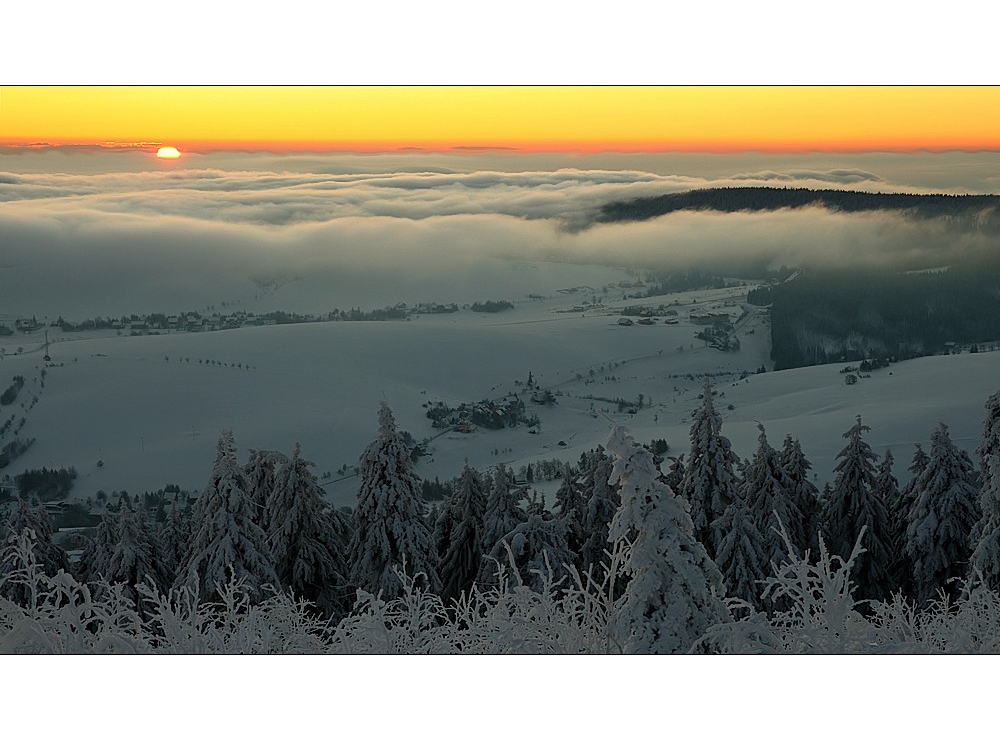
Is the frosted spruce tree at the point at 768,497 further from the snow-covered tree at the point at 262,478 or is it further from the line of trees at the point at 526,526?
the snow-covered tree at the point at 262,478

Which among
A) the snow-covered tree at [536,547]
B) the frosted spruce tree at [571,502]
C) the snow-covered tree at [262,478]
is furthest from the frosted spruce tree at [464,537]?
the snow-covered tree at [262,478]

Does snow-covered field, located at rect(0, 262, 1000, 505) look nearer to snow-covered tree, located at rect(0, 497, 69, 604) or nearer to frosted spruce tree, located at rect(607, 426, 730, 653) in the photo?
snow-covered tree, located at rect(0, 497, 69, 604)

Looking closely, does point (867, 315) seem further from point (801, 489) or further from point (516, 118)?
point (516, 118)

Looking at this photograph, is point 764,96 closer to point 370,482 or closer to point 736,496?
point 736,496

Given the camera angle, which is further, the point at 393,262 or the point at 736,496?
the point at 393,262

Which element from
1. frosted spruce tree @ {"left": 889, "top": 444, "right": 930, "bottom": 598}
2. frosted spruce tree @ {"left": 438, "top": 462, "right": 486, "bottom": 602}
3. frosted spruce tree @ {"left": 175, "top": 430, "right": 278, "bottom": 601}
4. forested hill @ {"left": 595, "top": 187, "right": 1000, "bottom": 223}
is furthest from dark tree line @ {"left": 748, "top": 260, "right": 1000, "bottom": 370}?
frosted spruce tree @ {"left": 175, "top": 430, "right": 278, "bottom": 601}

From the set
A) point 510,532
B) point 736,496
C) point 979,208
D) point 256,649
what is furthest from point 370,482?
point 979,208
